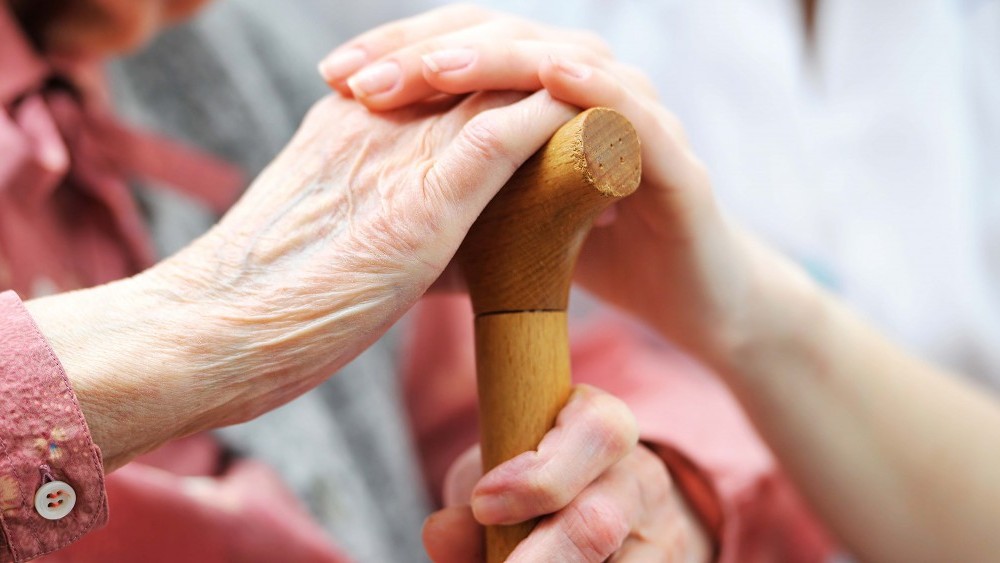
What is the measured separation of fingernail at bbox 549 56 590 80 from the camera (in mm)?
420

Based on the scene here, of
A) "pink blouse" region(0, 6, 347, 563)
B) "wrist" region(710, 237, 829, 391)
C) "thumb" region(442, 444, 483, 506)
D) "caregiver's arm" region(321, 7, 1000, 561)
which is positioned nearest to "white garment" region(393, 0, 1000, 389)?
"caregiver's arm" region(321, 7, 1000, 561)

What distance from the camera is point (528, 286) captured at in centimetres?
43

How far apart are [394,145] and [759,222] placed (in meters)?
0.72

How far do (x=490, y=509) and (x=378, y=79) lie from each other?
0.24 m

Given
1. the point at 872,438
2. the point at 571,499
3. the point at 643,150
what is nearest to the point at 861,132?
the point at 872,438

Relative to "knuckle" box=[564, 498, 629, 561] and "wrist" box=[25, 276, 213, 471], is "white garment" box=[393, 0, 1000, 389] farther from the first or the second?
"wrist" box=[25, 276, 213, 471]

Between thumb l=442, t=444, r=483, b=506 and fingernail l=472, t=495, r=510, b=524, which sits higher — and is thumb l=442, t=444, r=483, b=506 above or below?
below

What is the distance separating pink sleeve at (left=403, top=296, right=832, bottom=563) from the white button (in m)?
0.32

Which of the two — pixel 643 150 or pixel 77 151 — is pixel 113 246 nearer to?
pixel 77 151

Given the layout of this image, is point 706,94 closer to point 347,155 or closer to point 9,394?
point 347,155

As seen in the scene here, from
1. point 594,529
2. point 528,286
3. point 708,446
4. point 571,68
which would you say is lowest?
point 708,446

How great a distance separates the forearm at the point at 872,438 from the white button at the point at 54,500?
0.44 meters

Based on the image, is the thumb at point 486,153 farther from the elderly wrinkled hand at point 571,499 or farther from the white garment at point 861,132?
the white garment at point 861,132

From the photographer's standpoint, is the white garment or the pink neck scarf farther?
the white garment
